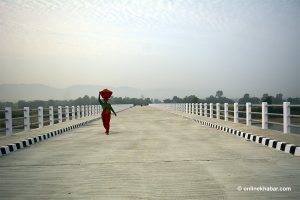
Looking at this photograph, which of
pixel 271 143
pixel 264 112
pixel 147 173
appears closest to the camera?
pixel 147 173

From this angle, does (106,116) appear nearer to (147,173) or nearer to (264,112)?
(264,112)

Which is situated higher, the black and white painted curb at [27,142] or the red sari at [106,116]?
the red sari at [106,116]

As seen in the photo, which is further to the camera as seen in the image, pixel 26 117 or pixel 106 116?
pixel 26 117

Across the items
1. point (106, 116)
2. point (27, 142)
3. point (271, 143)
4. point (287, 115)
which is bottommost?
point (27, 142)

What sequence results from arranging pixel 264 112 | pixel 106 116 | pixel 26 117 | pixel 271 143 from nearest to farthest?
pixel 271 143
pixel 264 112
pixel 106 116
pixel 26 117

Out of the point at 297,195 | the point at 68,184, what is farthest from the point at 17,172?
the point at 297,195

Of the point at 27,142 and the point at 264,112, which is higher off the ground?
the point at 264,112

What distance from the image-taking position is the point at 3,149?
11.2m

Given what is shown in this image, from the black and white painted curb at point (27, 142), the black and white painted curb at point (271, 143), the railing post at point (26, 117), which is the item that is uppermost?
the railing post at point (26, 117)

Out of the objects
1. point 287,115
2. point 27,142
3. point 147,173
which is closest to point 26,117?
point 27,142

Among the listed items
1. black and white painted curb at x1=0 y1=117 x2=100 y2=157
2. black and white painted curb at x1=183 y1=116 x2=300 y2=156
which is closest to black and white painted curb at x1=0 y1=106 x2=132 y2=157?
black and white painted curb at x1=0 y1=117 x2=100 y2=157

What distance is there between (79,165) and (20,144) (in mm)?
5084


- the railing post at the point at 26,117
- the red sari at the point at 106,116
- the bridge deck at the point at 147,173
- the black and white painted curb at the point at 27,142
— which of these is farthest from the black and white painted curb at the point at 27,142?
the red sari at the point at 106,116

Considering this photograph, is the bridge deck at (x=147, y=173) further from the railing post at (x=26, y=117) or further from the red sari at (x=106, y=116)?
the railing post at (x=26, y=117)
